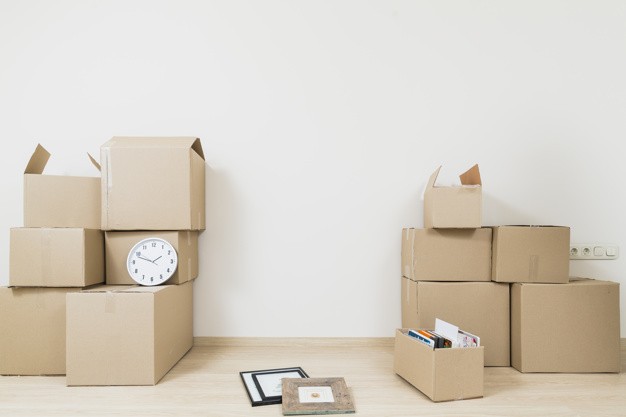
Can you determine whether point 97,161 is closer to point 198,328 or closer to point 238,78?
point 238,78

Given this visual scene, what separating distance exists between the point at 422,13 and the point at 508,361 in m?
1.43

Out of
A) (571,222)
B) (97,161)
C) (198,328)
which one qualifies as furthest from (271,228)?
(571,222)

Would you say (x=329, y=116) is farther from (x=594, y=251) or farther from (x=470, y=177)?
(x=594, y=251)

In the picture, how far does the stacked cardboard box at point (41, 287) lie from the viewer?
51.3 inches

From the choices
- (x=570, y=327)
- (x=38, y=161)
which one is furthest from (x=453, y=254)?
(x=38, y=161)

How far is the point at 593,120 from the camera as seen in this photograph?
1.72 m

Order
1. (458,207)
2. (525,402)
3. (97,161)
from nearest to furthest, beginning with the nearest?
(525,402) → (458,207) → (97,161)

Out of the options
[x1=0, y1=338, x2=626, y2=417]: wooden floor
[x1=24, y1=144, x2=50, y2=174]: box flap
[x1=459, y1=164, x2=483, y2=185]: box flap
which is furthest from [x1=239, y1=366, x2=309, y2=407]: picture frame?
[x1=24, y1=144, x2=50, y2=174]: box flap

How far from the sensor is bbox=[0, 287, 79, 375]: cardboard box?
1.33 m

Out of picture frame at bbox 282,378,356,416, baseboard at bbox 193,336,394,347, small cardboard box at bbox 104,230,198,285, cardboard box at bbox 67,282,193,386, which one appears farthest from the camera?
baseboard at bbox 193,336,394,347

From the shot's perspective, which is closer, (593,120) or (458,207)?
(458,207)

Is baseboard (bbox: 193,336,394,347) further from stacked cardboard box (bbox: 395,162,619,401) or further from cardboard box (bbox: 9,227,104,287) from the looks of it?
cardboard box (bbox: 9,227,104,287)

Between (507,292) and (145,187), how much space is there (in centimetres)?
134

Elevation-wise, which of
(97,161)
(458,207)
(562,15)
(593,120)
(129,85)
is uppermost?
(562,15)
